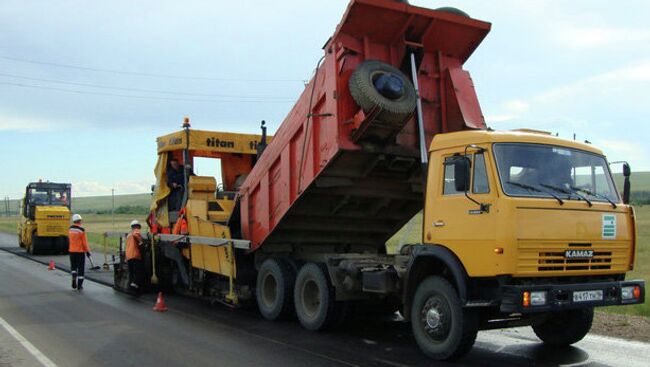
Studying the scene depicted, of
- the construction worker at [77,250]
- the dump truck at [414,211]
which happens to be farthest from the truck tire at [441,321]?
the construction worker at [77,250]

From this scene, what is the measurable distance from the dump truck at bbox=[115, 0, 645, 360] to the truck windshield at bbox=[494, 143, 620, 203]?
2cm

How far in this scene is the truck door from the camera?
20.6 ft

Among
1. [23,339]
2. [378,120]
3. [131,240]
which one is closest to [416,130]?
[378,120]

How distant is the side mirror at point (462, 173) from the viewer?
6.54 meters

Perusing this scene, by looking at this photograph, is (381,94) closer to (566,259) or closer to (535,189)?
(535,189)

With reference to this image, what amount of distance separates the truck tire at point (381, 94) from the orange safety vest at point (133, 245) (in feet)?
22.3

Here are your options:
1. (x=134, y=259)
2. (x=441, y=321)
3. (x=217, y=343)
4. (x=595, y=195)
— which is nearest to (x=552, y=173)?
(x=595, y=195)

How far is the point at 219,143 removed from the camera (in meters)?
12.7

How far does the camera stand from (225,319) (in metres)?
9.75

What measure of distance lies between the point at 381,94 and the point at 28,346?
16.8ft

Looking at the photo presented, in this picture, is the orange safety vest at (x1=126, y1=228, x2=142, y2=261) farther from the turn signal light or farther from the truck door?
the turn signal light

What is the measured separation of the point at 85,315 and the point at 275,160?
3860mm

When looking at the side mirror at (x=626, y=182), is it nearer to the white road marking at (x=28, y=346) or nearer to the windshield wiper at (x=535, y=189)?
the windshield wiper at (x=535, y=189)

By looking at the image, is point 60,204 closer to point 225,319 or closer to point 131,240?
point 131,240
